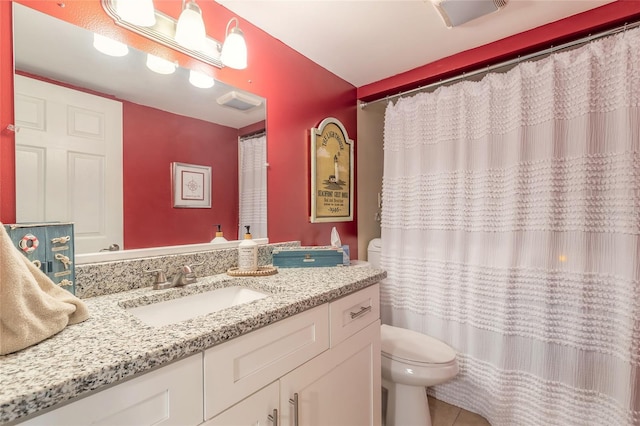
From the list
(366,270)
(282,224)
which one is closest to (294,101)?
(282,224)

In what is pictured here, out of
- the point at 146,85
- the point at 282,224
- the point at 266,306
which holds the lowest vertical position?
the point at 266,306

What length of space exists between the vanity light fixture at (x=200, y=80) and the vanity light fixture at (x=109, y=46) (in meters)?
0.25

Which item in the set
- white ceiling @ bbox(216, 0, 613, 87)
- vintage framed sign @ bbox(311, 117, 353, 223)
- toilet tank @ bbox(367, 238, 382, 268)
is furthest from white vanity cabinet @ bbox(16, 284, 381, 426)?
white ceiling @ bbox(216, 0, 613, 87)

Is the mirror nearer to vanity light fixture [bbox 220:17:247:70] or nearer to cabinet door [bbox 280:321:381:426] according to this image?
vanity light fixture [bbox 220:17:247:70]

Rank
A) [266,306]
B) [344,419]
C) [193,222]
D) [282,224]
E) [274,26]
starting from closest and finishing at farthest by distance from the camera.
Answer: [266,306] < [344,419] < [193,222] < [274,26] < [282,224]

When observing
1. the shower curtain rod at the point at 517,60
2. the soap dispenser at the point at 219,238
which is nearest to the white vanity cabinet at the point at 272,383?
the soap dispenser at the point at 219,238

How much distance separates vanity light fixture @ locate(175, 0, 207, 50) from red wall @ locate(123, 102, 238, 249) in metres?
0.30

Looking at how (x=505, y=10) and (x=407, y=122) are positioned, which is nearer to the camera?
(x=505, y=10)

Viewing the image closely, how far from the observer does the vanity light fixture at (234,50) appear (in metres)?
1.27

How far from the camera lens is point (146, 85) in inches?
45.5

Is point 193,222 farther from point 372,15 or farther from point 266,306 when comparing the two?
point 372,15

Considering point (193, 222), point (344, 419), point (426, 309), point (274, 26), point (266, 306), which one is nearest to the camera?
point (266, 306)

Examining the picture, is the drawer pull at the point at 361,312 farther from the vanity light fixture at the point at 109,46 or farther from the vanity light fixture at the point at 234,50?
the vanity light fixture at the point at 109,46

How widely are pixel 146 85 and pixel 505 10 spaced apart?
66.9 inches
